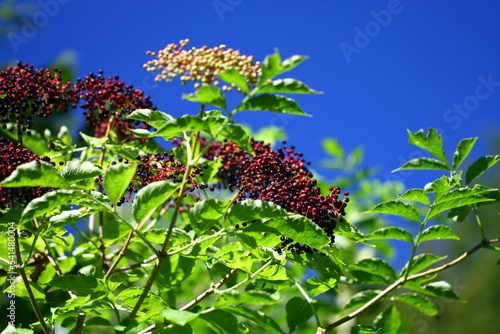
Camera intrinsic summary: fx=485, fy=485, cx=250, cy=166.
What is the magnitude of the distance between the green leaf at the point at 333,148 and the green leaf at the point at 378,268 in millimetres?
3236

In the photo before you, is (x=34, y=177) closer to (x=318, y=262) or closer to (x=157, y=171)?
(x=157, y=171)

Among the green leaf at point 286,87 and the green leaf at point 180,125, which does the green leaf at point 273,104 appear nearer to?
the green leaf at point 286,87

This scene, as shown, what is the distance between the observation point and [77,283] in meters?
1.87

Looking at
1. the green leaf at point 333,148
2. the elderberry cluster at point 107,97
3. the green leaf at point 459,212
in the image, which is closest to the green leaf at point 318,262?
the green leaf at point 459,212

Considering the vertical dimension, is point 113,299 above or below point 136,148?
below

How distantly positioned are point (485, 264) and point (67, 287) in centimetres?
4859

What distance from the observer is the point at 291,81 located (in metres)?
1.55

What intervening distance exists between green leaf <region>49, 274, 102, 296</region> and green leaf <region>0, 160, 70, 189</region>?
1.42 ft

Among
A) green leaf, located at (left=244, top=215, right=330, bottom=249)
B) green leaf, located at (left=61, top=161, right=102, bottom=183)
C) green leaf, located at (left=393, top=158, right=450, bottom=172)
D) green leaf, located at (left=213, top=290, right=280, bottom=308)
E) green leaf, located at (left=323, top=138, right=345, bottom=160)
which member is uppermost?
green leaf, located at (left=323, top=138, right=345, bottom=160)

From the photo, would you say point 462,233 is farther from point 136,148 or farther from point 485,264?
point 136,148

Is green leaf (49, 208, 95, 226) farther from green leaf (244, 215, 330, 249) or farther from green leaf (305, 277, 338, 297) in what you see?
green leaf (305, 277, 338, 297)

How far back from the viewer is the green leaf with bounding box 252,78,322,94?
154 cm

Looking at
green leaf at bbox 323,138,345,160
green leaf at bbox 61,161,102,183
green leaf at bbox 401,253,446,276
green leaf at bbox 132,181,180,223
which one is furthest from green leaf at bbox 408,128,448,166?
green leaf at bbox 323,138,345,160

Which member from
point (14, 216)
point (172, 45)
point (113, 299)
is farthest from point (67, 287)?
point (172, 45)
